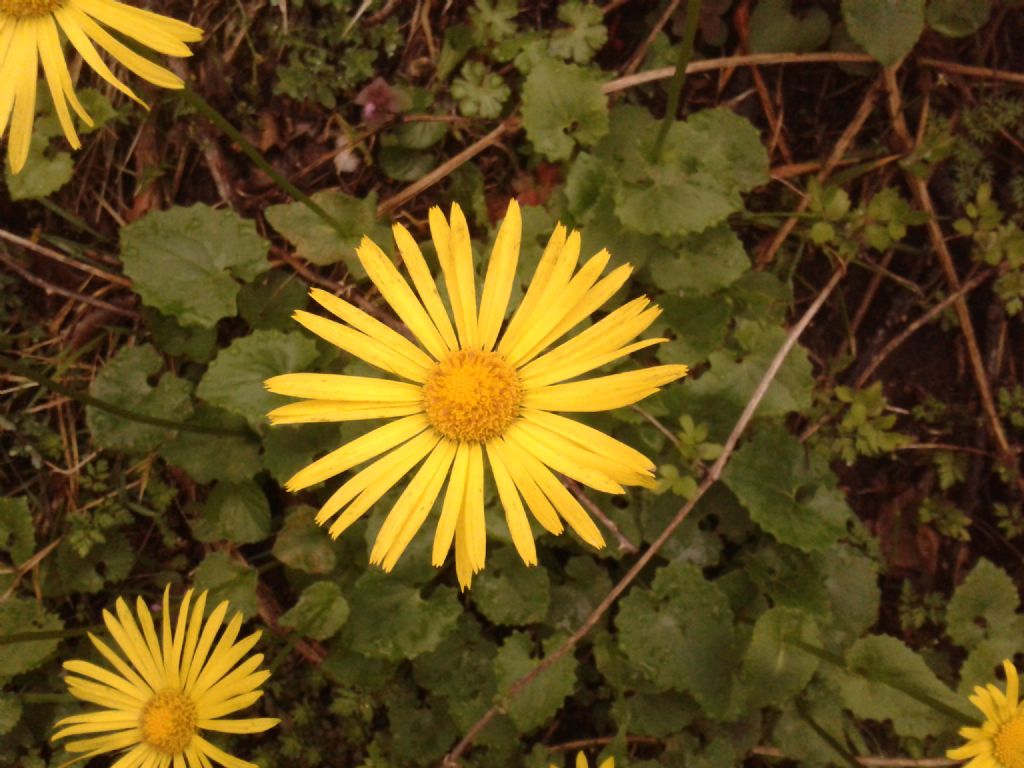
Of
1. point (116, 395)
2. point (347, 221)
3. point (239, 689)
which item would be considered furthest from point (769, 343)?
point (116, 395)

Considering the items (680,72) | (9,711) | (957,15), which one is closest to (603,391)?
(680,72)

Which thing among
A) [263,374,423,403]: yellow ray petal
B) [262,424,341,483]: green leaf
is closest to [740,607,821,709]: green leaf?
[263,374,423,403]: yellow ray petal

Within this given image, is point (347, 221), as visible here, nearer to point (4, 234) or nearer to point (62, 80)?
point (62, 80)

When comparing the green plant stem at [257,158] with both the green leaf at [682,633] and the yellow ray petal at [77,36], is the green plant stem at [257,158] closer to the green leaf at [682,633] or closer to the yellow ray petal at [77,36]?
the yellow ray petal at [77,36]

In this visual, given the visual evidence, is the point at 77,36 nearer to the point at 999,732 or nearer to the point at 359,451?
the point at 359,451

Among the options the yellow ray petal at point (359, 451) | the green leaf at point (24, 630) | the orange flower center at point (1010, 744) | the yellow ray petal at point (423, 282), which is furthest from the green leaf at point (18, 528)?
the orange flower center at point (1010, 744)

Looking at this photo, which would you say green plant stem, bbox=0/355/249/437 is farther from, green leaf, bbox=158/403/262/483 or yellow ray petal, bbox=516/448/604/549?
yellow ray petal, bbox=516/448/604/549
